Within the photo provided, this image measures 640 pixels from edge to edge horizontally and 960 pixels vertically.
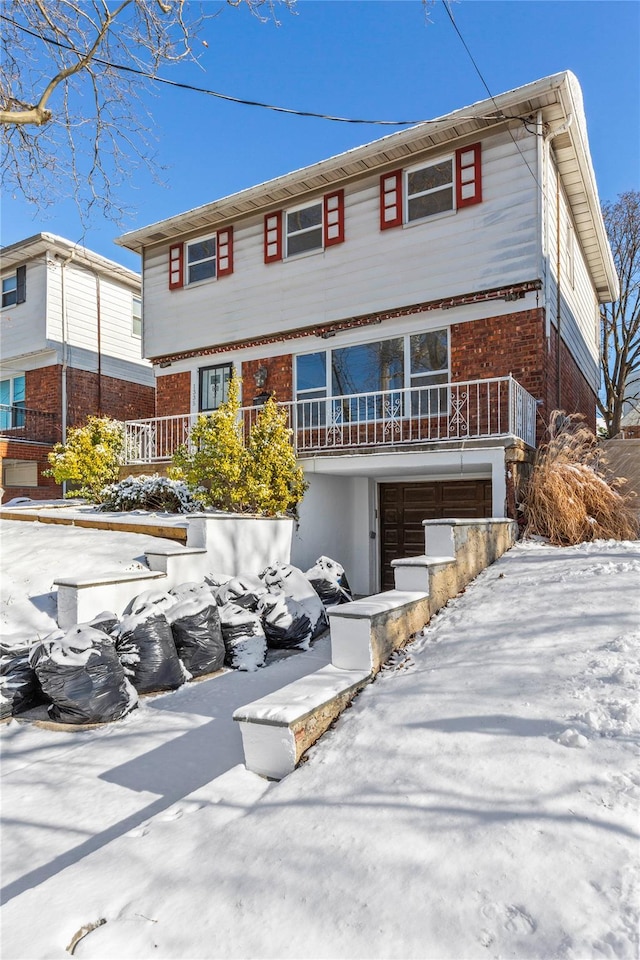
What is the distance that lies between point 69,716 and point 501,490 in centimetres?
542

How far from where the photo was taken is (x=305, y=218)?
10758 mm

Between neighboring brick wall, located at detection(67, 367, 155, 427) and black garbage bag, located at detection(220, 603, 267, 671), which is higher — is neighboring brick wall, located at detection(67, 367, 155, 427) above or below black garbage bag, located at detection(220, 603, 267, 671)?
above

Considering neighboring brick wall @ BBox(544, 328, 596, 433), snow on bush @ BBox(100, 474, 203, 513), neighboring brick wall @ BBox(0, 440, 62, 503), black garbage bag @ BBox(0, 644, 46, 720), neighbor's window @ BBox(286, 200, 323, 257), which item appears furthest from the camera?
neighboring brick wall @ BBox(0, 440, 62, 503)

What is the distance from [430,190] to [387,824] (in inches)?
380

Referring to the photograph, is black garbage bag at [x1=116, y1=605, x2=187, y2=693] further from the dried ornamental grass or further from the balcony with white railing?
the balcony with white railing

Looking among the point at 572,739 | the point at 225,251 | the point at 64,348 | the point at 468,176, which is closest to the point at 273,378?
the point at 225,251

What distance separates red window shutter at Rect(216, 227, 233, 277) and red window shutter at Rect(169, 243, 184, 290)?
3.39ft

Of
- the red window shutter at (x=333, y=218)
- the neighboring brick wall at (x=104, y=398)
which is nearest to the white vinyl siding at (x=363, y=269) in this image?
the red window shutter at (x=333, y=218)

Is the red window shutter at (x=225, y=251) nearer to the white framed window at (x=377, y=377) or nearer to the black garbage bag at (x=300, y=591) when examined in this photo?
the white framed window at (x=377, y=377)

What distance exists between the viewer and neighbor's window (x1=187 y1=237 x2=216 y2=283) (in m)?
12.0

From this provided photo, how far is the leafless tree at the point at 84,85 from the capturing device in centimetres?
571

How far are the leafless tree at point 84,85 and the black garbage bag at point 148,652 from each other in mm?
4644

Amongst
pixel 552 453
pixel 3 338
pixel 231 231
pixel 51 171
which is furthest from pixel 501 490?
pixel 3 338

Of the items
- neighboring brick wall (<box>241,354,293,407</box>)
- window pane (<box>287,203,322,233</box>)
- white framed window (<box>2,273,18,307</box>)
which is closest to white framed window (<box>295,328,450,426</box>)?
neighboring brick wall (<box>241,354,293,407</box>)
